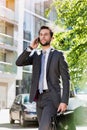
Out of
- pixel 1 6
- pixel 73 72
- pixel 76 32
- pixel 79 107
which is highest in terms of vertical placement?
pixel 1 6

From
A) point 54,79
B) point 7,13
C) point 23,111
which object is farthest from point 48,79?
point 7,13

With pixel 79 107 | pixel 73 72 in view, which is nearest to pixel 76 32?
pixel 73 72

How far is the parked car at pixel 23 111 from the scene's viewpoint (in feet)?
55.6

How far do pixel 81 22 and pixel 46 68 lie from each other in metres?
10.9

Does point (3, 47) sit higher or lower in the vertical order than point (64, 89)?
higher

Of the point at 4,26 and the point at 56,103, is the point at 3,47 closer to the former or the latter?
the point at 4,26

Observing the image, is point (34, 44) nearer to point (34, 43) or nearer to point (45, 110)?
point (34, 43)

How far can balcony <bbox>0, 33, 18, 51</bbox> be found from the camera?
46156mm

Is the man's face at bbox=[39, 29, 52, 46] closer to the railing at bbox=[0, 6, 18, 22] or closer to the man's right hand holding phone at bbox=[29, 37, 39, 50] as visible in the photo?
the man's right hand holding phone at bbox=[29, 37, 39, 50]

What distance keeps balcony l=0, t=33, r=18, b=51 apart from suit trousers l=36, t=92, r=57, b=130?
134 ft

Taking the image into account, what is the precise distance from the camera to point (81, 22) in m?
15.5

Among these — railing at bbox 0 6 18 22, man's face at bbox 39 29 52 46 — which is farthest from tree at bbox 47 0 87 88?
railing at bbox 0 6 18 22

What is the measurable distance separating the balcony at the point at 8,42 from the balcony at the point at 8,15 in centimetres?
165

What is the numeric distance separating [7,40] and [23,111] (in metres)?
30.5
